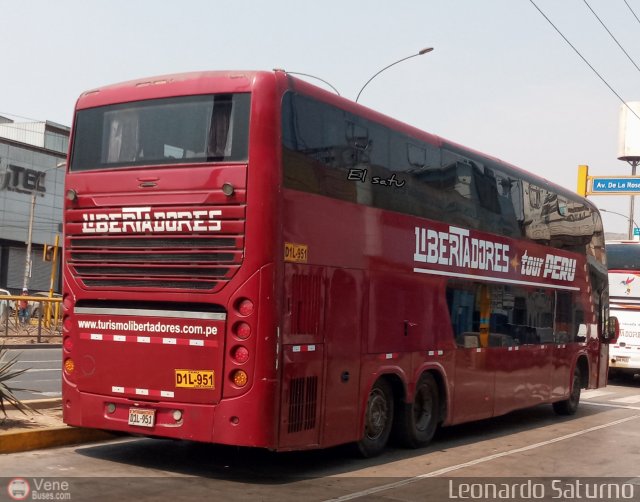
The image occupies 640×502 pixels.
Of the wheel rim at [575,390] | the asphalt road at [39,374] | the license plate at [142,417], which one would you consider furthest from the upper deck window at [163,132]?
the wheel rim at [575,390]

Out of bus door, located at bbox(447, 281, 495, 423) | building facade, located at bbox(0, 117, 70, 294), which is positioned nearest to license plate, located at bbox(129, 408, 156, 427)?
bus door, located at bbox(447, 281, 495, 423)

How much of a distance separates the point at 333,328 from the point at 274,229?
4.93 feet

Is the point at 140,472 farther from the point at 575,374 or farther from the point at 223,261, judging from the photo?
the point at 575,374

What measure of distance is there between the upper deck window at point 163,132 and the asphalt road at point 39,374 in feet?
10.00

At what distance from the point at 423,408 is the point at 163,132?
16.6ft

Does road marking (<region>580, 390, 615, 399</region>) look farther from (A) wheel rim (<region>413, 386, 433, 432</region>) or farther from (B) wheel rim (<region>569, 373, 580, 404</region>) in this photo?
(A) wheel rim (<region>413, 386, 433, 432</region>)

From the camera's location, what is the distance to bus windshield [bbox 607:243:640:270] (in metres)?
24.7

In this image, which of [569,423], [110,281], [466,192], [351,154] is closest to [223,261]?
[110,281]

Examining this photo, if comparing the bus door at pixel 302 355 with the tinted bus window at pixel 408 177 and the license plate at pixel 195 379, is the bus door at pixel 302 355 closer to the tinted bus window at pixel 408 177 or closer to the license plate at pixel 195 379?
the license plate at pixel 195 379

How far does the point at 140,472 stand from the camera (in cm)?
902

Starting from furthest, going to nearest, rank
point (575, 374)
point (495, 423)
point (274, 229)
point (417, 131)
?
point (575, 374), point (495, 423), point (417, 131), point (274, 229)

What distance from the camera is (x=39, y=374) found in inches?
715

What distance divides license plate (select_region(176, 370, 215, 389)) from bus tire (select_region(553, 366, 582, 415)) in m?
9.68

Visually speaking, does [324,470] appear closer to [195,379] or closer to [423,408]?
[195,379]
